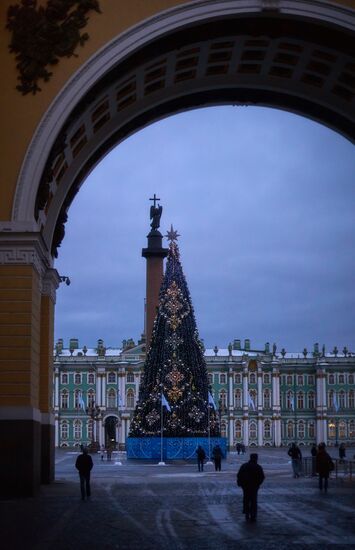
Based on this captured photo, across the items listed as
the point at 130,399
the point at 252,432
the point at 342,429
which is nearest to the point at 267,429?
the point at 252,432

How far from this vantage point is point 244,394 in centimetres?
14312

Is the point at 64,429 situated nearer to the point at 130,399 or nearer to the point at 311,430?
the point at 130,399

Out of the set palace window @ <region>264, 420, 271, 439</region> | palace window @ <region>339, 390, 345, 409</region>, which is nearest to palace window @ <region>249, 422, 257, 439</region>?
palace window @ <region>264, 420, 271, 439</region>

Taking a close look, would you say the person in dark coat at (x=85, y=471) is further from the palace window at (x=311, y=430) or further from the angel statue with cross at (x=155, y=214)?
the palace window at (x=311, y=430)

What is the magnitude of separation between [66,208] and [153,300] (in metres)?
36.0

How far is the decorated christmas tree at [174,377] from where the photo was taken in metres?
61.9

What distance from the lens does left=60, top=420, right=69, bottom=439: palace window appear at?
5472 inches

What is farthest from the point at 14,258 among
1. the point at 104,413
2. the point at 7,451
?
the point at 104,413

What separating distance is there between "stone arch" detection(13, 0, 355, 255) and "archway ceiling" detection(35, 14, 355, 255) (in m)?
0.03

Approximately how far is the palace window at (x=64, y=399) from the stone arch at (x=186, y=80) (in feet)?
367

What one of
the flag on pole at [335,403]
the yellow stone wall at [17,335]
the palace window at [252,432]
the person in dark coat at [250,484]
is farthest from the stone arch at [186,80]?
the palace window at [252,432]

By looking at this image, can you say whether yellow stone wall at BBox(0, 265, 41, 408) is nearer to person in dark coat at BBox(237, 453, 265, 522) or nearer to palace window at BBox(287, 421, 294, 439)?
person in dark coat at BBox(237, 453, 265, 522)

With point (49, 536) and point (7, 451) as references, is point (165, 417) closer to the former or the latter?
point (7, 451)

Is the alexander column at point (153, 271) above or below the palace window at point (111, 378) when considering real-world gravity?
above
